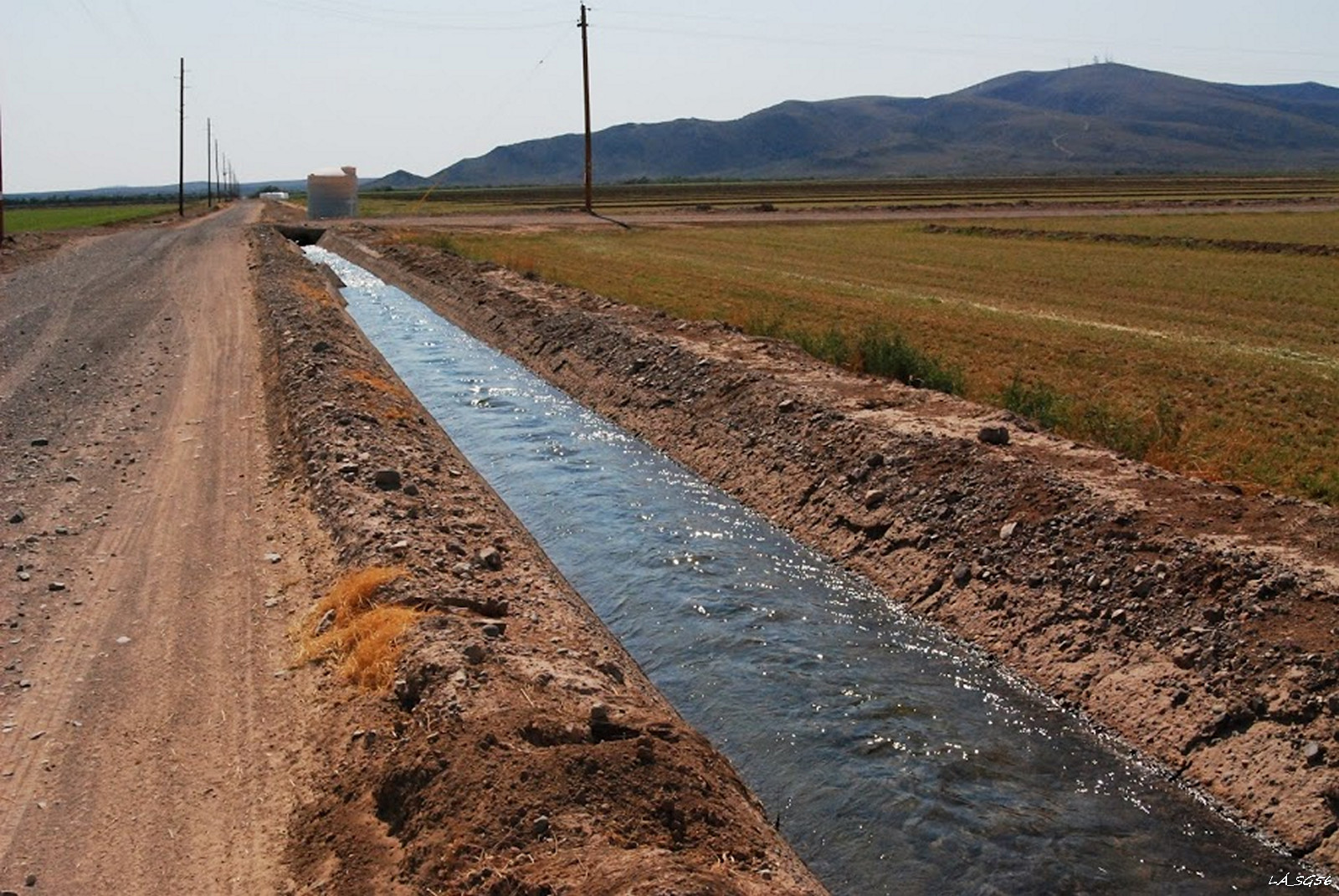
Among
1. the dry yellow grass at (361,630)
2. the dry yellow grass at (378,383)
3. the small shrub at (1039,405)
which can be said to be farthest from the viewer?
the dry yellow grass at (378,383)

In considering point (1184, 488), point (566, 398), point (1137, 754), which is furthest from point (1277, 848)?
point (566, 398)

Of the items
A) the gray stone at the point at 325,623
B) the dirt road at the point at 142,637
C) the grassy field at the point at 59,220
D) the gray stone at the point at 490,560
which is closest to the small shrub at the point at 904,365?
the gray stone at the point at 490,560

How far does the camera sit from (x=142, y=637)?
956 centimetres

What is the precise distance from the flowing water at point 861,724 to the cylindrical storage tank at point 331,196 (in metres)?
82.4

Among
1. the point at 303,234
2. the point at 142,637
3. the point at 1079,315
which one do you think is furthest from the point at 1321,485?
the point at 303,234

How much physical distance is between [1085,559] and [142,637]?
320 inches

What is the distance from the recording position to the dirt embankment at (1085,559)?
8812 millimetres

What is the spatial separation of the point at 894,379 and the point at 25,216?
101393mm

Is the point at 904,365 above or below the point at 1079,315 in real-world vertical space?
below

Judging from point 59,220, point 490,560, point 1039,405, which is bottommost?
point 490,560

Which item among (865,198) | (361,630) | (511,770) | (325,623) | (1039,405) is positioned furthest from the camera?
(865,198)

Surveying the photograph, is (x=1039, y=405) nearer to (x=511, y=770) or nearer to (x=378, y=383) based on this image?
(x=378, y=383)

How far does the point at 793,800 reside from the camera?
28.8 feet

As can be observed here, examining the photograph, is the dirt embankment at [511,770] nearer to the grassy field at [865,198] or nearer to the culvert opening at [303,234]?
the culvert opening at [303,234]
